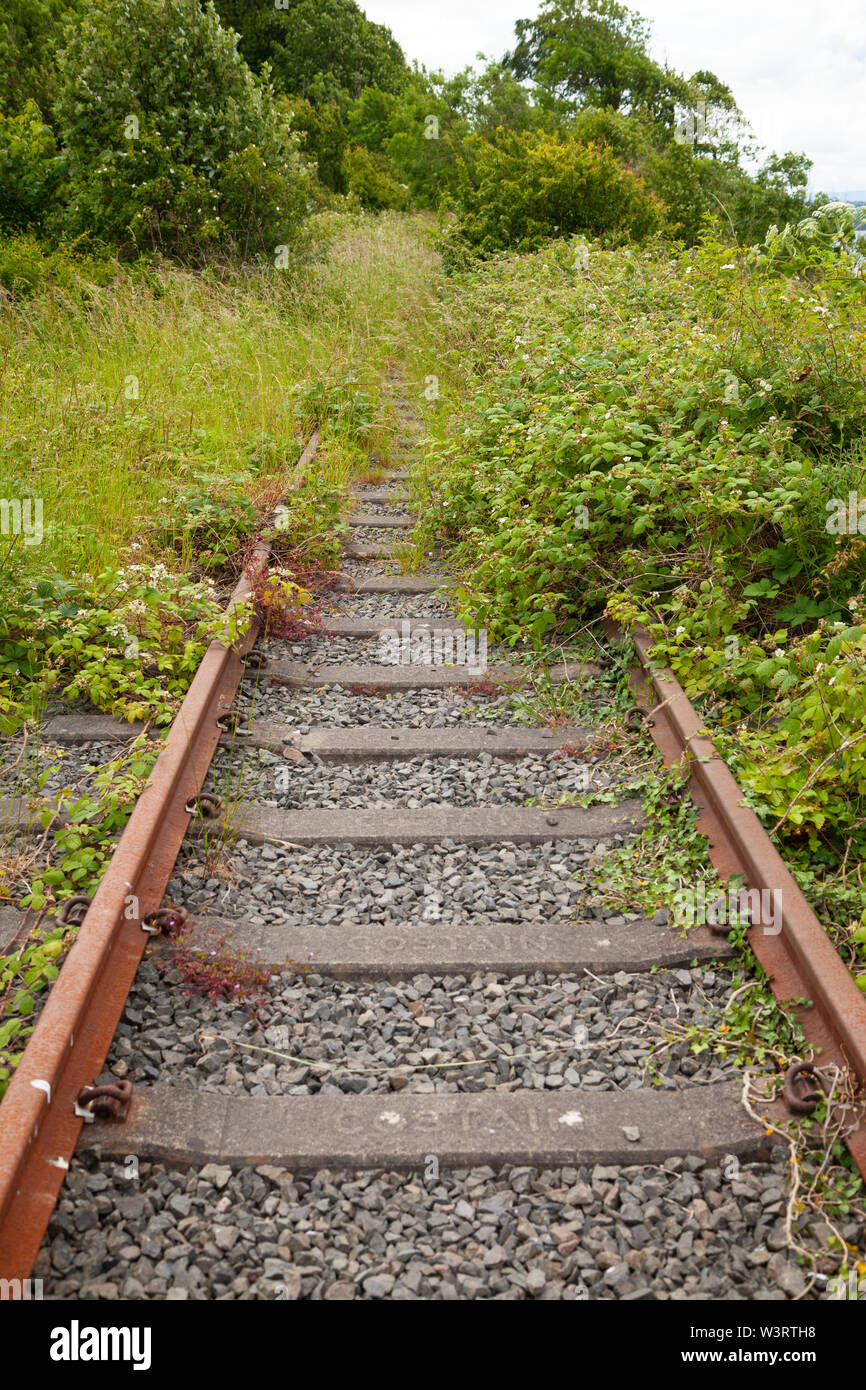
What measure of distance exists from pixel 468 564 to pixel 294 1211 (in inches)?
174

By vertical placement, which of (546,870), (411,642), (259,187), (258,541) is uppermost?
(259,187)

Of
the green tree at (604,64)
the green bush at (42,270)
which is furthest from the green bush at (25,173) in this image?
the green tree at (604,64)

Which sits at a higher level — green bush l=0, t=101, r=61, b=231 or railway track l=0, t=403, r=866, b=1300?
green bush l=0, t=101, r=61, b=231

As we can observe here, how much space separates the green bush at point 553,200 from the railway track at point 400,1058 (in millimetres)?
12330

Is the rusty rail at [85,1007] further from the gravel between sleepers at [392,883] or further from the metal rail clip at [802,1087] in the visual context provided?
the metal rail clip at [802,1087]

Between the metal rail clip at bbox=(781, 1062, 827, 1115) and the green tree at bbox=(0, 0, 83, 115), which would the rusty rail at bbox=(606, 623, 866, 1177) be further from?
the green tree at bbox=(0, 0, 83, 115)

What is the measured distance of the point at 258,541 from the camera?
5.77m

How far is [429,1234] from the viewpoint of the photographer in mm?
2248

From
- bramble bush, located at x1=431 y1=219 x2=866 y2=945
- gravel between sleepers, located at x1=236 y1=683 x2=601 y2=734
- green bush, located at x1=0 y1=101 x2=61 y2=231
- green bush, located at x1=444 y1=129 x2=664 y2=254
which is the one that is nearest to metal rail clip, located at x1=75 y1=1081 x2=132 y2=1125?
gravel between sleepers, located at x1=236 y1=683 x2=601 y2=734

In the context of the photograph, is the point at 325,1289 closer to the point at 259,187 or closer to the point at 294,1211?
the point at 294,1211

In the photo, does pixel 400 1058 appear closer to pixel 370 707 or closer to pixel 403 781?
pixel 403 781

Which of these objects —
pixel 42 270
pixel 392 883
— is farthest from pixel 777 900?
pixel 42 270

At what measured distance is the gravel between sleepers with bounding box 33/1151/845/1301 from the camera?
2.14m
